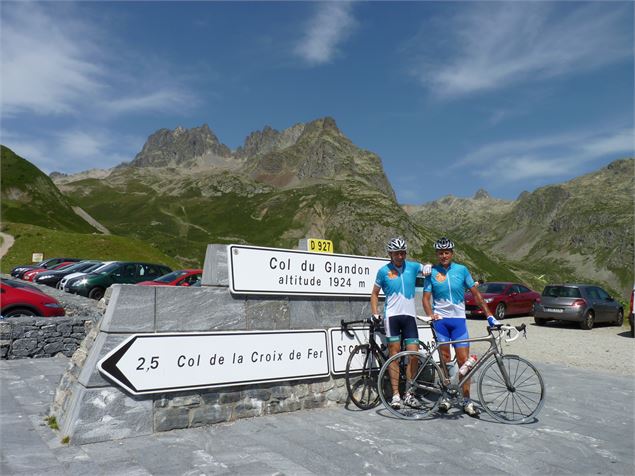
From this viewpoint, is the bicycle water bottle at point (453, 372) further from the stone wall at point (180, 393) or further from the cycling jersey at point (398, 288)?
the stone wall at point (180, 393)

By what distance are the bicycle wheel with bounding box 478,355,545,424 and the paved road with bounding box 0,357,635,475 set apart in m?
0.21

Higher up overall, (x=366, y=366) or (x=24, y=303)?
(x=24, y=303)

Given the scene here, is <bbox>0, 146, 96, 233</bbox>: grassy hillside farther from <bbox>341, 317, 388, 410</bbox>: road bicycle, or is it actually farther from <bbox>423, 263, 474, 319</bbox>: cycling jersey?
<bbox>423, 263, 474, 319</bbox>: cycling jersey

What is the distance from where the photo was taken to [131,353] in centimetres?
542

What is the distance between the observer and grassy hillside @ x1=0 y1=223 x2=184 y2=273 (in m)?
45.1

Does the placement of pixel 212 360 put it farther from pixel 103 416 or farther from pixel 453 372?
pixel 453 372

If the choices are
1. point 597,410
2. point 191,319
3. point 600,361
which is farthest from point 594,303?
point 191,319

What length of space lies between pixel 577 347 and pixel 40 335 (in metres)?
13.7

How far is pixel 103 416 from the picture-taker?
520 cm

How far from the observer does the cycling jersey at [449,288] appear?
260 inches

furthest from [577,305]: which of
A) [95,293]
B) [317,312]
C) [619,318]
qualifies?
[95,293]

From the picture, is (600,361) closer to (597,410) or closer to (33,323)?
(597,410)

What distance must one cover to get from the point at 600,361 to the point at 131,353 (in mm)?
10780

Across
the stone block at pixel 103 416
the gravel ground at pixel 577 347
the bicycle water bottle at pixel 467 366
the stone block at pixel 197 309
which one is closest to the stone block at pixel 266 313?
the stone block at pixel 197 309
